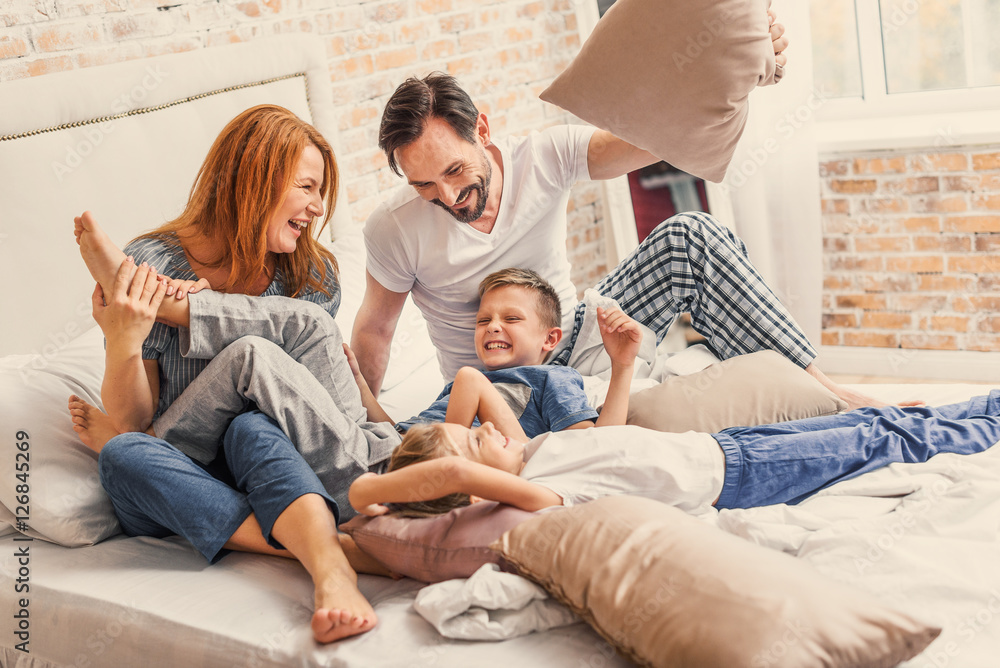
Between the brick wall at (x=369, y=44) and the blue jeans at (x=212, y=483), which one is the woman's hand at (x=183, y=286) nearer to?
the blue jeans at (x=212, y=483)

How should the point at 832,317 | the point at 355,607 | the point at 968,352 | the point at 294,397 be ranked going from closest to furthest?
the point at 355,607 → the point at 294,397 → the point at 968,352 → the point at 832,317

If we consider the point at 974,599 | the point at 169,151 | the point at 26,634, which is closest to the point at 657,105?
the point at 974,599

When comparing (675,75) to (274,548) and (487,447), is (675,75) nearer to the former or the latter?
(487,447)

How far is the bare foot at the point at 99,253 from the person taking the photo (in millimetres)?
1336

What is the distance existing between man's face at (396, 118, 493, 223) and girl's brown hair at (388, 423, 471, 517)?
65cm

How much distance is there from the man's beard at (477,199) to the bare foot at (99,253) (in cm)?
69

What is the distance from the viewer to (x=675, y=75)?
1.51 meters

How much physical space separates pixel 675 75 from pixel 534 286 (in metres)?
0.53

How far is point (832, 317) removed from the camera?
3064 millimetres

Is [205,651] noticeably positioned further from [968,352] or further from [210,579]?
[968,352]

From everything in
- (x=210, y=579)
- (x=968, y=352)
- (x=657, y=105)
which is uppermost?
(x=657, y=105)

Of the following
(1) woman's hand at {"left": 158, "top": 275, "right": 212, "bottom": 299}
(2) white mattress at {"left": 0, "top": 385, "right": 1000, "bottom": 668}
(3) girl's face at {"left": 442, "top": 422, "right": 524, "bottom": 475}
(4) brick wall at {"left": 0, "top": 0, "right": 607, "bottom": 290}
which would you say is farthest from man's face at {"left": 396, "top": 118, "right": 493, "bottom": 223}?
(2) white mattress at {"left": 0, "top": 385, "right": 1000, "bottom": 668}

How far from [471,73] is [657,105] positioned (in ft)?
4.84

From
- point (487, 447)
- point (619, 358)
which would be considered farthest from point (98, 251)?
point (619, 358)
